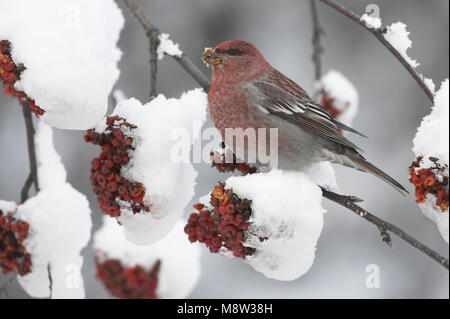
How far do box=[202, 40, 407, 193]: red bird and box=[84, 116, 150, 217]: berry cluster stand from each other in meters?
0.88

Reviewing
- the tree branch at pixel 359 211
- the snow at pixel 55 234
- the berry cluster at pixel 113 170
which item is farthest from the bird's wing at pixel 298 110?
the snow at pixel 55 234

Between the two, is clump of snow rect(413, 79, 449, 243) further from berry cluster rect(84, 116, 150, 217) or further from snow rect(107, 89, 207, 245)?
berry cluster rect(84, 116, 150, 217)

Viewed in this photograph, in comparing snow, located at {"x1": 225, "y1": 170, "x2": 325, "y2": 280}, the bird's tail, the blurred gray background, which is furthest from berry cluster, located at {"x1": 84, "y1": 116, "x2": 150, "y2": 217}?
the blurred gray background

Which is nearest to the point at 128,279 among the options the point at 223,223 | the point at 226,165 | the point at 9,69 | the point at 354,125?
the point at 226,165

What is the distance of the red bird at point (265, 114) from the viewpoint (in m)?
3.02

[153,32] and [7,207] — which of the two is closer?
[7,207]

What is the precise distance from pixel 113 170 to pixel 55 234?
674 mm

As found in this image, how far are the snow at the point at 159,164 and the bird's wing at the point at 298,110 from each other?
0.80m

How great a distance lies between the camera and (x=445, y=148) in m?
1.92

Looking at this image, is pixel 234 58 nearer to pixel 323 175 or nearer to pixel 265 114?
pixel 265 114

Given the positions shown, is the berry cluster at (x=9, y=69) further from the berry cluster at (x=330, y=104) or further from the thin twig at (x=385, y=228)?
the berry cluster at (x=330, y=104)

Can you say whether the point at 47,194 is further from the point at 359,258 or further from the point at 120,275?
the point at 359,258

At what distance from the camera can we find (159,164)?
231 centimetres
